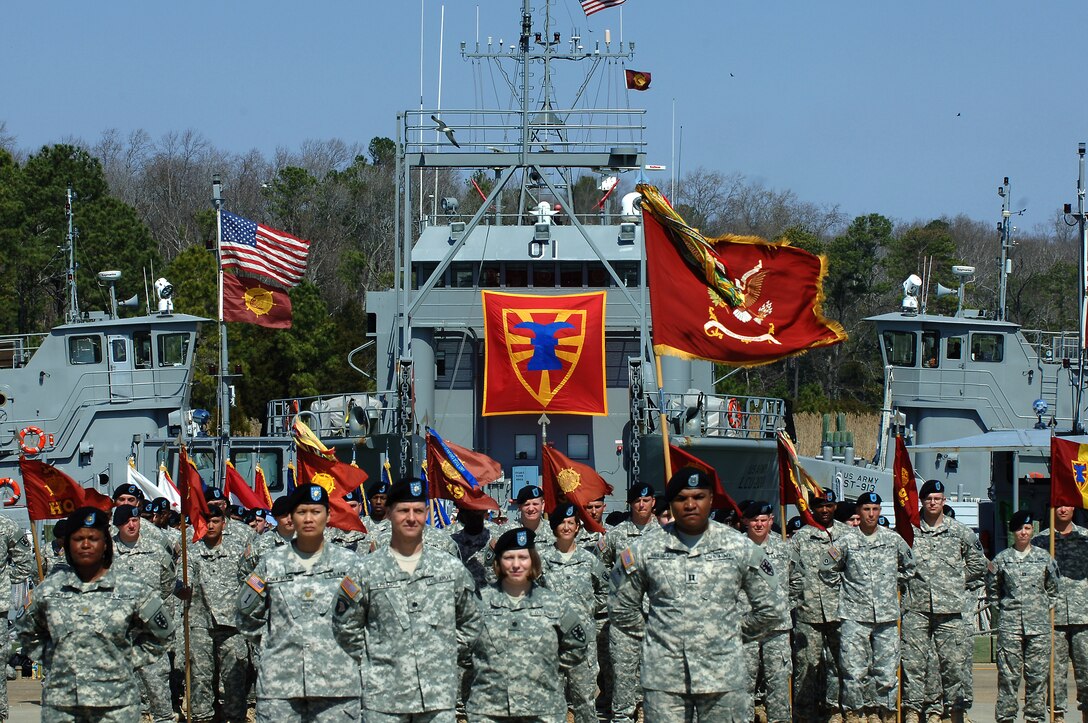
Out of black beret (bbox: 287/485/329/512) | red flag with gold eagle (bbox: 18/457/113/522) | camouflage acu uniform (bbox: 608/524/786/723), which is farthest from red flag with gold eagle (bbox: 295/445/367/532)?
camouflage acu uniform (bbox: 608/524/786/723)

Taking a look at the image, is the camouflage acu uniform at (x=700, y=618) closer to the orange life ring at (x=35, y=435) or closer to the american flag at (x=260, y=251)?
the american flag at (x=260, y=251)

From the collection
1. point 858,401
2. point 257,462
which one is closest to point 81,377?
point 257,462

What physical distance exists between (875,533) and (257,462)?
16.8 metres

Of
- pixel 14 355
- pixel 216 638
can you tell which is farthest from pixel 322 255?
pixel 216 638

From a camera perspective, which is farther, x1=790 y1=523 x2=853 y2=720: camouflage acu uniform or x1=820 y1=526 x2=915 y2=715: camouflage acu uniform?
x1=790 y1=523 x2=853 y2=720: camouflage acu uniform

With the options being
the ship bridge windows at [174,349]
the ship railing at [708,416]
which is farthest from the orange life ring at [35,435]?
the ship railing at [708,416]

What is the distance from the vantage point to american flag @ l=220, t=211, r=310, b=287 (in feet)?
77.1

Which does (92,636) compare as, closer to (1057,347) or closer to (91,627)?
(91,627)

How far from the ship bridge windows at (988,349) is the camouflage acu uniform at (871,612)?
60.0 feet

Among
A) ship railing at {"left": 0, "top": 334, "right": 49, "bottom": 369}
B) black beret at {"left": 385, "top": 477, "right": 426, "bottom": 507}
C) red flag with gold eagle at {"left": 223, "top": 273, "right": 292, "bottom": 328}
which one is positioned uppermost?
red flag with gold eagle at {"left": 223, "top": 273, "right": 292, "bottom": 328}

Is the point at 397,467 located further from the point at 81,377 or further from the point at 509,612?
the point at 509,612

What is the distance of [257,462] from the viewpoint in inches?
1064

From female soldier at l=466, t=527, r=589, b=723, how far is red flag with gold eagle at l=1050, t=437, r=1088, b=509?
560cm

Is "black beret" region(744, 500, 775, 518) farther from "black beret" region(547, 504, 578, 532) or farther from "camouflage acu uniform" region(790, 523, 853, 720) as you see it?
"black beret" region(547, 504, 578, 532)
